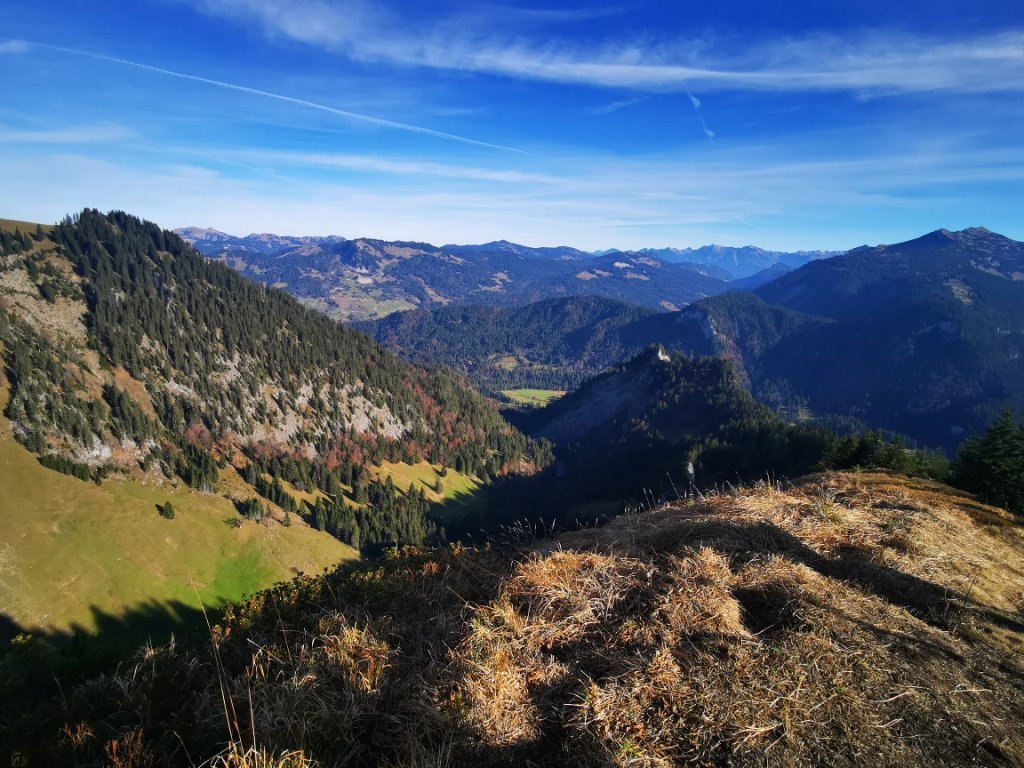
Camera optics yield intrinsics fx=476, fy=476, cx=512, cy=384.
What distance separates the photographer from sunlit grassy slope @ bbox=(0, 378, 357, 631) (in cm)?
7675

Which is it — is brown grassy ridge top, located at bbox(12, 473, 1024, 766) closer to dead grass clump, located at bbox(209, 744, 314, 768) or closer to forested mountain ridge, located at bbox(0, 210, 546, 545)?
dead grass clump, located at bbox(209, 744, 314, 768)

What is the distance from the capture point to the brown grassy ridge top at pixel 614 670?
17.6 feet

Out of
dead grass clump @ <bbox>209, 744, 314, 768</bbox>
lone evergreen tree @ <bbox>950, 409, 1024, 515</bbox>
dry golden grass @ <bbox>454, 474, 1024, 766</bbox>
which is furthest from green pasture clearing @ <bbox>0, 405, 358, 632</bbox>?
lone evergreen tree @ <bbox>950, 409, 1024, 515</bbox>

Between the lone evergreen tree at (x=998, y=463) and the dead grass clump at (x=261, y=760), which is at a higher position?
the dead grass clump at (x=261, y=760)

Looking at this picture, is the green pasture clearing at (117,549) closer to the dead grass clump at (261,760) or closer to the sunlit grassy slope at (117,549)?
the sunlit grassy slope at (117,549)

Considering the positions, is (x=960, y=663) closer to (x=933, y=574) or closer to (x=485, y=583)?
(x=933, y=574)

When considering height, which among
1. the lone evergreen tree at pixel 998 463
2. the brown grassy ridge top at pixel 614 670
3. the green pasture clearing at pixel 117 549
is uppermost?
the brown grassy ridge top at pixel 614 670

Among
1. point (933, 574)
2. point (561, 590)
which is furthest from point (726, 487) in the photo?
point (561, 590)

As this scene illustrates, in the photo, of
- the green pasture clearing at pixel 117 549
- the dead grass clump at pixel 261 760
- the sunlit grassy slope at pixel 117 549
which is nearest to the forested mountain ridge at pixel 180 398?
the green pasture clearing at pixel 117 549

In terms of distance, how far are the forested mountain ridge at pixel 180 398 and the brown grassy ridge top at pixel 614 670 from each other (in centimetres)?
12770

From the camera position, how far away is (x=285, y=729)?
5445mm

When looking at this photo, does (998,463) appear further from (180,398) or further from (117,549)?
(180,398)

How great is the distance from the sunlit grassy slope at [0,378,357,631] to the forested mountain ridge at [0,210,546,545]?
807 centimetres

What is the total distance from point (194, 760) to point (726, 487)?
50.9 feet
